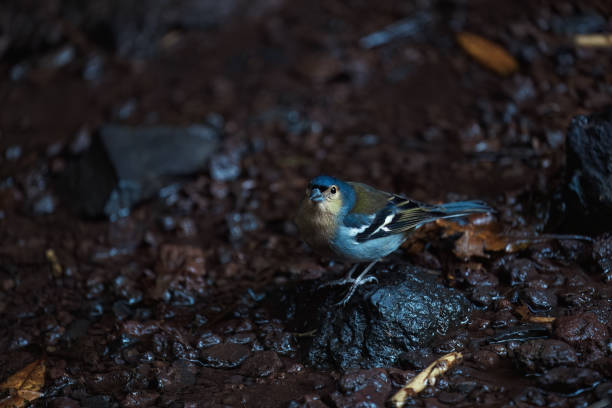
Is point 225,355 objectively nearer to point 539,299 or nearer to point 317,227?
point 317,227

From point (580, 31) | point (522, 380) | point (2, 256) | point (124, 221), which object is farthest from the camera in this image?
point (580, 31)

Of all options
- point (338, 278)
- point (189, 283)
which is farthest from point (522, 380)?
point (189, 283)

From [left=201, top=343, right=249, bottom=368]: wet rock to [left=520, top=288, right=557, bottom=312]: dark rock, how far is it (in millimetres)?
2037

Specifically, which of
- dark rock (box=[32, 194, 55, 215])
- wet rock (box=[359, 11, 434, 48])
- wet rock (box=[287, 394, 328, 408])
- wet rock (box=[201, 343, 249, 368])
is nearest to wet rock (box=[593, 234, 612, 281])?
wet rock (box=[287, 394, 328, 408])

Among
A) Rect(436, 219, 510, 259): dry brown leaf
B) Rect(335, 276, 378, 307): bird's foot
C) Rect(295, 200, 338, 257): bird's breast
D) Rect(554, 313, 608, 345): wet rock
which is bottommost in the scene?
Rect(436, 219, 510, 259): dry brown leaf

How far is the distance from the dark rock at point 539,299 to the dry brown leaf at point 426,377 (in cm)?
76

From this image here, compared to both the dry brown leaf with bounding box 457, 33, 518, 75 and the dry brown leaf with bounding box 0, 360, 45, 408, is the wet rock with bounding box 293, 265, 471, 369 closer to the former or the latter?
the dry brown leaf with bounding box 0, 360, 45, 408

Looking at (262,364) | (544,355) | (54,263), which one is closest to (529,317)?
(544,355)

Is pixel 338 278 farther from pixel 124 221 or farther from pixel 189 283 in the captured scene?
pixel 124 221

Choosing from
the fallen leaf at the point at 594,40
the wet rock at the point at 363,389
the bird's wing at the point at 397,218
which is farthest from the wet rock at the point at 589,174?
the fallen leaf at the point at 594,40

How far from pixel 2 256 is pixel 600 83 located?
6.47 m

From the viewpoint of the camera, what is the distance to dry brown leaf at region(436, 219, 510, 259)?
4.72 m

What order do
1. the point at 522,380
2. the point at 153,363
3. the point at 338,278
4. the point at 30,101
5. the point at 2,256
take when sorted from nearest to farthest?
1. the point at 522,380
2. the point at 153,363
3. the point at 338,278
4. the point at 2,256
5. the point at 30,101

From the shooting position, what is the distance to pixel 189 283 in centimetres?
525
